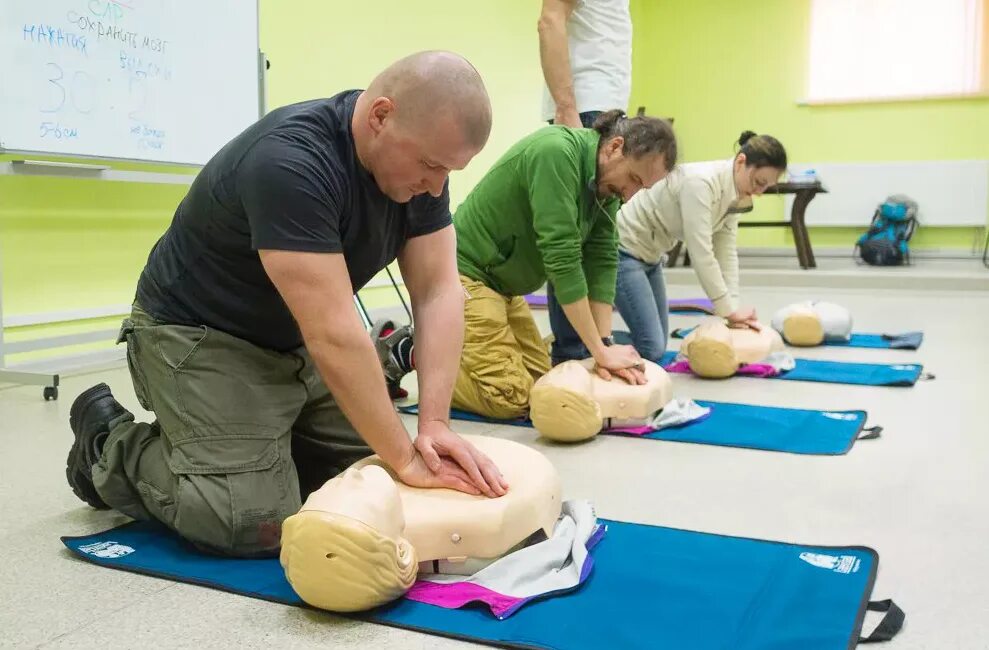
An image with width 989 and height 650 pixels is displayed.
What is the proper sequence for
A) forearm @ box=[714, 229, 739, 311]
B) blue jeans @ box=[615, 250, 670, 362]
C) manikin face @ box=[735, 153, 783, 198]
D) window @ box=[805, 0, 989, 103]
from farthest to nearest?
1. window @ box=[805, 0, 989, 103]
2. forearm @ box=[714, 229, 739, 311]
3. blue jeans @ box=[615, 250, 670, 362]
4. manikin face @ box=[735, 153, 783, 198]

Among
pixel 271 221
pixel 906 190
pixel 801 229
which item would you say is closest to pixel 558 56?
pixel 271 221

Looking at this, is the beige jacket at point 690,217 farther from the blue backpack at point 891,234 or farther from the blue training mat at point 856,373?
the blue backpack at point 891,234

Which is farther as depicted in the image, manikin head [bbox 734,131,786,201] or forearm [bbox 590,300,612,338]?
manikin head [bbox 734,131,786,201]

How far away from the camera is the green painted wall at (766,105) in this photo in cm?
702

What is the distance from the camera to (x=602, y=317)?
2.48m

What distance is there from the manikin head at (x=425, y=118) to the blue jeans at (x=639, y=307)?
1.90m

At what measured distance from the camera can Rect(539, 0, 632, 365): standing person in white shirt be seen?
2.76 metres

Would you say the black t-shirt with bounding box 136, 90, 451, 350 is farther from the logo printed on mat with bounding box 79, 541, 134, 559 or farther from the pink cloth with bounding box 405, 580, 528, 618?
the pink cloth with bounding box 405, 580, 528, 618

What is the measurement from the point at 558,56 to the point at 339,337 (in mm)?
1779

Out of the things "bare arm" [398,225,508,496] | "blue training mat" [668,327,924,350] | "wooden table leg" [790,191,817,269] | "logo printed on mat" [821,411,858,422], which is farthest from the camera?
"wooden table leg" [790,191,817,269]

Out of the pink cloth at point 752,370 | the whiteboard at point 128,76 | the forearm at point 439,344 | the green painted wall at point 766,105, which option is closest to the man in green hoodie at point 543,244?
the pink cloth at point 752,370

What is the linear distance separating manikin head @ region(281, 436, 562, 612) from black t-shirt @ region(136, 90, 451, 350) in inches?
12.6

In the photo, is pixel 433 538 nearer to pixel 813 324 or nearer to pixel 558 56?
pixel 558 56

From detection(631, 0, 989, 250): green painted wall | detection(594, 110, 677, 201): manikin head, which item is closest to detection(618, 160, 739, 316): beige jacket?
detection(594, 110, 677, 201): manikin head
